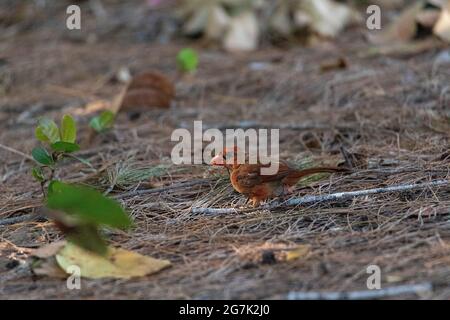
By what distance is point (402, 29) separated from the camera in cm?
630

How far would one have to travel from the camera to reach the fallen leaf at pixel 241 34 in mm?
6871

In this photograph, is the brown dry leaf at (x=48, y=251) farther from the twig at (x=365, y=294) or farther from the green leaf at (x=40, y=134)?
the twig at (x=365, y=294)

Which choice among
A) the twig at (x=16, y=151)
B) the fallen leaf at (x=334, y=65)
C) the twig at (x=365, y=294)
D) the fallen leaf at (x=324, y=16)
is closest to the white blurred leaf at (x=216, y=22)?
the fallen leaf at (x=324, y=16)

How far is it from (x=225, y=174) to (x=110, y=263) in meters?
1.12

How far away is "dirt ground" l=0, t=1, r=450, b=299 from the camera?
8.05 feet

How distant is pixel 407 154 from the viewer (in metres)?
3.65

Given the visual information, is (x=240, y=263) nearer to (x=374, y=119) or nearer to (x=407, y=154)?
(x=407, y=154)

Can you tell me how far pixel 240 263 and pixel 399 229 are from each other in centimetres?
65

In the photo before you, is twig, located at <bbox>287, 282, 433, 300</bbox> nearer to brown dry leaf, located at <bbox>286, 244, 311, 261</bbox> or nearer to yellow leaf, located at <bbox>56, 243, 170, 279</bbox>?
brown dry leaf, located at <bbox>286, 244, 311, 261</bbox>

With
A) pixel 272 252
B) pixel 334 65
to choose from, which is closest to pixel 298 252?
pixel 272 252

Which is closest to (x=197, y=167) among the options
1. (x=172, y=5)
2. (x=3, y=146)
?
(x=3, y=146)

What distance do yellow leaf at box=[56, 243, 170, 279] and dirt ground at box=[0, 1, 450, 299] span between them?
40 mm

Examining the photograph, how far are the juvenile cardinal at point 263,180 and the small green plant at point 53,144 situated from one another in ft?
2.39
